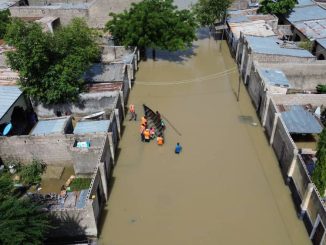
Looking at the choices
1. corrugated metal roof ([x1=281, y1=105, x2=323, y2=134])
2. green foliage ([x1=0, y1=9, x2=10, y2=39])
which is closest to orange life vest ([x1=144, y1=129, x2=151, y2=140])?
corrugated metal roof ([x1=281, y1=105, x2=323, y2=134])

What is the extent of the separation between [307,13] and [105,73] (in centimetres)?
1961

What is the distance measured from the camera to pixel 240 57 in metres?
27.0

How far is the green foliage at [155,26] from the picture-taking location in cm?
2544

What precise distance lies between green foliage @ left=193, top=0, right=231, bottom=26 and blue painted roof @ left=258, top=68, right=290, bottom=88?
36.6 feet

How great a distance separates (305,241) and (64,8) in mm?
27066

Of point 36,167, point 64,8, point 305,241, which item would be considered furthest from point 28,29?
point 305,241

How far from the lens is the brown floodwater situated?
1472 cm

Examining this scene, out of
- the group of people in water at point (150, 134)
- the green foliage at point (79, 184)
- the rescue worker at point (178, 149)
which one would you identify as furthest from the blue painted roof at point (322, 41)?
the green foliage at point (79, 184)

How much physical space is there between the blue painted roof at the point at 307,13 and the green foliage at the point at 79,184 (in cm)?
2328

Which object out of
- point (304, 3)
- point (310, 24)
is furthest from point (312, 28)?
point (304, 3)

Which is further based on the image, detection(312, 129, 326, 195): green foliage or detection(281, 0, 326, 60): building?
detection(281, 0, 326, 60): building

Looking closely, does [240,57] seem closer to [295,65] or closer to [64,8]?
[295,65]

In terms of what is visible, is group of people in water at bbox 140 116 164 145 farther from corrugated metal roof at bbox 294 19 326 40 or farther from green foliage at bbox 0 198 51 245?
corrugated metal roof at bbox 294 19 326 40

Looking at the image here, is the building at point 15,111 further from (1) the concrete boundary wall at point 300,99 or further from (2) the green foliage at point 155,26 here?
(1) the concrete boundary wall at point 300,99
